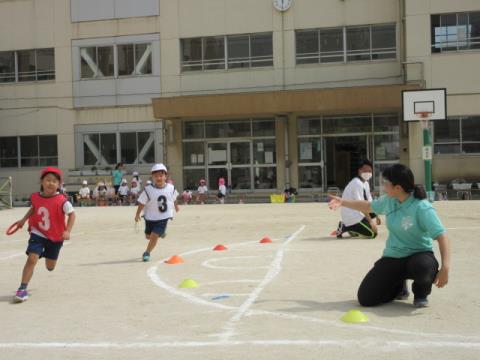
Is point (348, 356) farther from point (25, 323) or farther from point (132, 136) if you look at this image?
point (132, 136)

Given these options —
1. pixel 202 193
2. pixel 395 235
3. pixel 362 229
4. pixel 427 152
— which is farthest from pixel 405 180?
pixel 202 193

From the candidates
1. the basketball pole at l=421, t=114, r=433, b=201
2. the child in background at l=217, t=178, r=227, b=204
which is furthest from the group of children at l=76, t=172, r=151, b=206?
the basketball pole at l=421, t=114, r=433, b=201

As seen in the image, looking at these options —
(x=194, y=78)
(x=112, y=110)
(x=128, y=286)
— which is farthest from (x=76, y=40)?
(x=128, y=286)

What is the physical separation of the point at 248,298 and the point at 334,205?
146cm

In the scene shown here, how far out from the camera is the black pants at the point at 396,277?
673 centimetres

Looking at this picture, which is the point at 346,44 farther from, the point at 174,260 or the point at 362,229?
the point at 174,260

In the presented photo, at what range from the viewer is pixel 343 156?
105ft

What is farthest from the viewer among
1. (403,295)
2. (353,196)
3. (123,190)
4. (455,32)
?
(123,190)

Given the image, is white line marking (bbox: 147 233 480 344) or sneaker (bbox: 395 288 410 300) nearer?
white line marking (bbox: 147 233 480 344)

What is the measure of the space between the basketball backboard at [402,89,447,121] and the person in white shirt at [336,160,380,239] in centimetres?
1307

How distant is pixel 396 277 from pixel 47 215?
4.19 m

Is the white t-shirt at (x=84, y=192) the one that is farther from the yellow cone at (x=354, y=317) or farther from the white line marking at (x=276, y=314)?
the yellow cone at (x=354, y=317)

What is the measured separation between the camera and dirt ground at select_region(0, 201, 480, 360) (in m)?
5.52

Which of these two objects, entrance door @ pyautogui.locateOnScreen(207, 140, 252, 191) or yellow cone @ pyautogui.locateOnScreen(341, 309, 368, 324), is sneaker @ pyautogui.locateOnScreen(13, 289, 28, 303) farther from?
entrance door @ pyautogui.locateOnScreen(207, 140, 252, 191)
